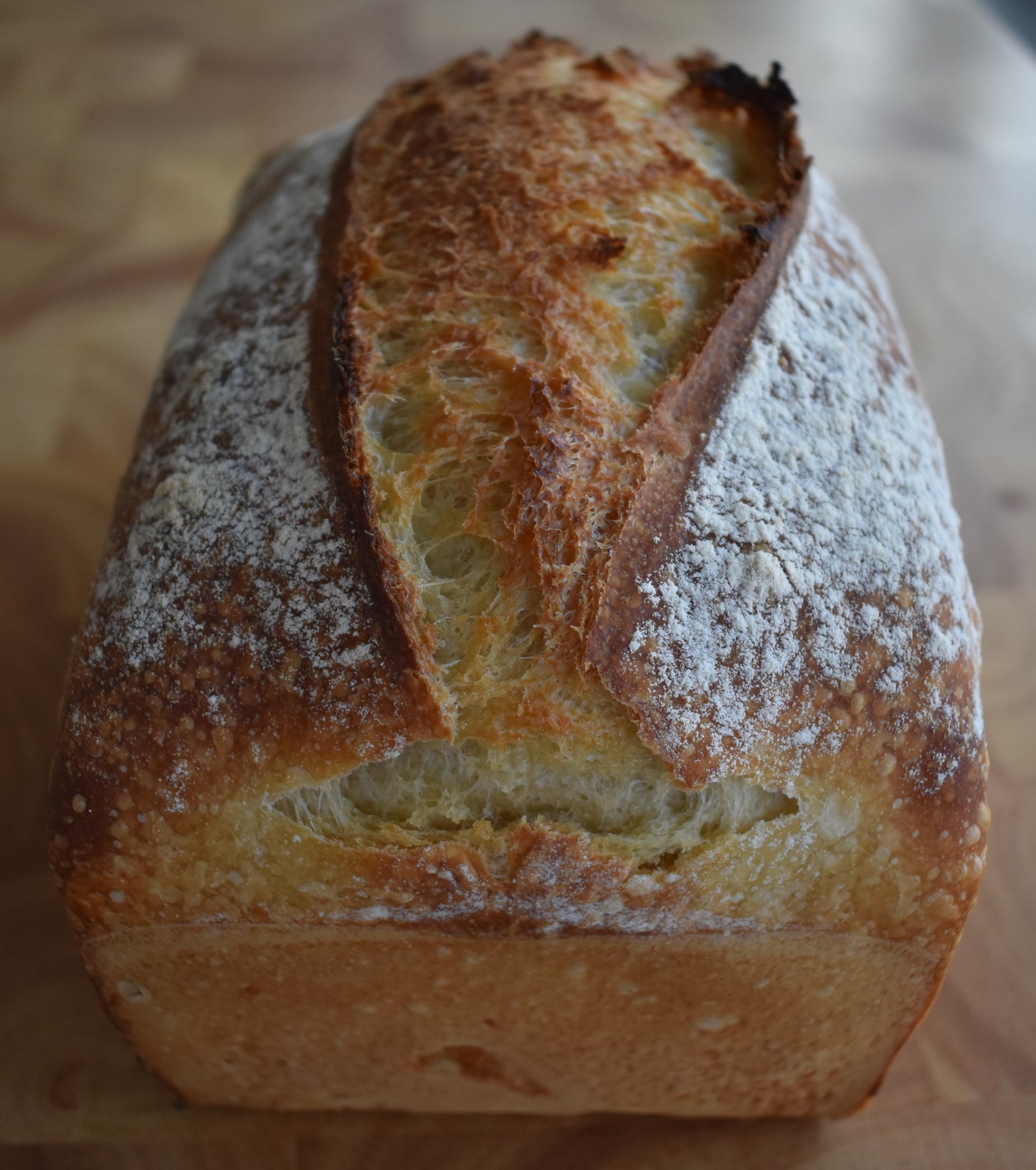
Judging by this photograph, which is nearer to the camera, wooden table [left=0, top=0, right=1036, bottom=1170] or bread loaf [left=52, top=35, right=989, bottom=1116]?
bread loaf [left=52, top=35, right=989, bottom=1116]

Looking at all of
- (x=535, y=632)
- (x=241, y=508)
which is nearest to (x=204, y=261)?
(x=241, y=508)

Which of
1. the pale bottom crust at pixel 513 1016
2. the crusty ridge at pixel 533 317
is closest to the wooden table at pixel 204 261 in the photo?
the pale bottom crust at pixel 513 1016

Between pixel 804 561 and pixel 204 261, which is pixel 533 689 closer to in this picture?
pixel 804 561

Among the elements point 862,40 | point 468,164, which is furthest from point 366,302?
point 862,40

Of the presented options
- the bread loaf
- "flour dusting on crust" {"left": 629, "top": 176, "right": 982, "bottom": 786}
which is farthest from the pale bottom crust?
"flour dusting on crust" {"left": 629, "top": 176, "right": 982, "bottom": 786}

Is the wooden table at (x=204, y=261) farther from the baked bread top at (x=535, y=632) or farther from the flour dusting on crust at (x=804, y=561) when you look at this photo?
the flour dusting on crust at (x=804, y=561)

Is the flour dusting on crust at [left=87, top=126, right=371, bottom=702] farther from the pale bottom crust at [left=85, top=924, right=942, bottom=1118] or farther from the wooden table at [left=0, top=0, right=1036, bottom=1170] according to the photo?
the wooden table at [left=0, top=0, right=1036, bottom=1170]

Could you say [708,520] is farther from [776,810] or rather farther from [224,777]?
[224,777]

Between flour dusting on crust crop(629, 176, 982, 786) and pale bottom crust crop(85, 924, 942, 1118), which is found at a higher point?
flour dusting on crust crop(629, 176, 982, 786)
